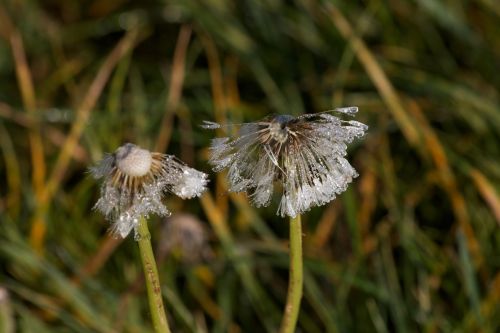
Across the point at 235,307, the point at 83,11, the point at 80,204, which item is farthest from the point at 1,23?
the point at 235,307

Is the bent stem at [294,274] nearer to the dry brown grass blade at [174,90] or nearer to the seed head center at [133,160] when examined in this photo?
the seed head center at [133,160]

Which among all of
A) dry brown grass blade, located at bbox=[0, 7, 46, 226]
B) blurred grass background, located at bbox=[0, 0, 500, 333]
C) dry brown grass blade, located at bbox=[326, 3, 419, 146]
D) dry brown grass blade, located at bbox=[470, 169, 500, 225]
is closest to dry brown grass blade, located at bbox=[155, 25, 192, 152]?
blurred grass background, located at bbox=[0, 0, 500, 333]

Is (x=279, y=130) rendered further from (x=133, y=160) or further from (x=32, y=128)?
(x=32, y=128)

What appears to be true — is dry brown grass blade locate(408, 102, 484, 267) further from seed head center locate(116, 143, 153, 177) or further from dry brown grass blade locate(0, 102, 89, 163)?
seed head center locate(116, 143, 153, 177)

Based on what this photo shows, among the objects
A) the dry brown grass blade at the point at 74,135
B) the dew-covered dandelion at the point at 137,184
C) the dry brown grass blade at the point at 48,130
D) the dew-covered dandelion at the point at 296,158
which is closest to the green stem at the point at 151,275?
the dew-covered dandelion at the point at 137,184

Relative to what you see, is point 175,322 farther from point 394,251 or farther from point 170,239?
point 394,251

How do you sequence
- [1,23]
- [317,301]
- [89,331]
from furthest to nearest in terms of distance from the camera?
[1,23] → [317,301] → [89,331]
